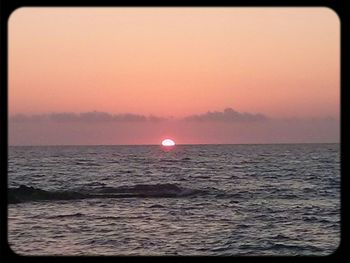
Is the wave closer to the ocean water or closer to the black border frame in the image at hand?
the ocean water

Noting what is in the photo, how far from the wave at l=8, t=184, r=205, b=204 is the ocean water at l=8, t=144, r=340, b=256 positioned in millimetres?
33

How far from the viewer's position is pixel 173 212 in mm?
15250

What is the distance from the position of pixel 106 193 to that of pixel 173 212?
14.1 feet

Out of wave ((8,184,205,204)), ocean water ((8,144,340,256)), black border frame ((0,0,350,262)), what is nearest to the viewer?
black border frame ((0,0,350,262))

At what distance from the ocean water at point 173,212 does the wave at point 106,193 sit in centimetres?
3

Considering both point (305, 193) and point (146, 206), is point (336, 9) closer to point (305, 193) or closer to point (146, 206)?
point (146, 206)

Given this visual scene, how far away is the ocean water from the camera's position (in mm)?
10953

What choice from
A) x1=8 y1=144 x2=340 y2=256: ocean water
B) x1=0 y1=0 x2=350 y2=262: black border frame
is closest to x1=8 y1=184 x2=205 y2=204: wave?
x1=8 y1=144 x2=340 y2=256: ocean water

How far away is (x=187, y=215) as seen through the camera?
48.8ft
